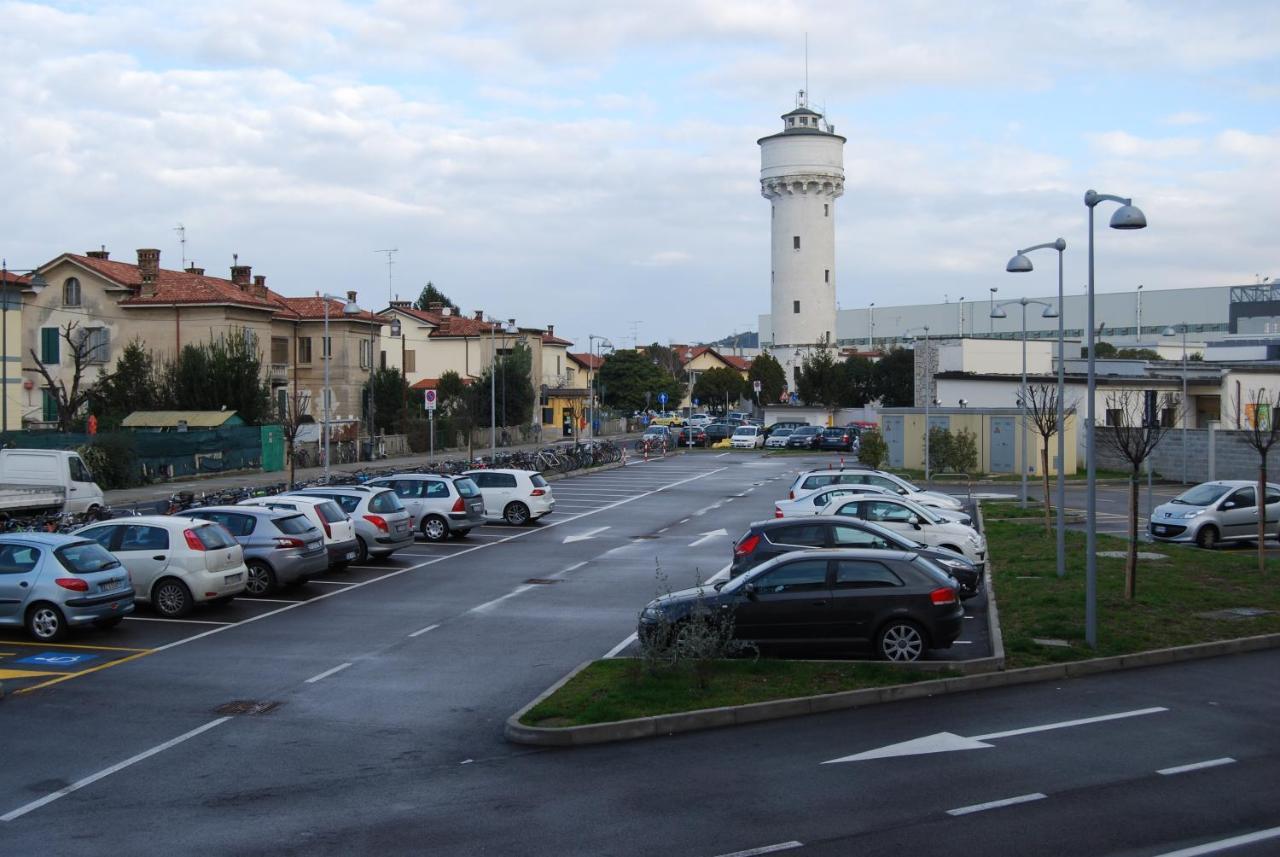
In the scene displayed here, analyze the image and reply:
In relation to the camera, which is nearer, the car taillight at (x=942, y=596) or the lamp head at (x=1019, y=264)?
the car taillight at (x=942, y=596)

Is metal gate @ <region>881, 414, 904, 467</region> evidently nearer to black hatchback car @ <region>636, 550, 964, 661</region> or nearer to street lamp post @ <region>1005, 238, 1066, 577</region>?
street lamp post @ <region>1005, 238, 1066, 577</region>

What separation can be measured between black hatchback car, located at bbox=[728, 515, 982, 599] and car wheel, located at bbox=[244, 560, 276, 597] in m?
8.05

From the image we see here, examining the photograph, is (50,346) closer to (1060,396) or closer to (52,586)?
(52,586)

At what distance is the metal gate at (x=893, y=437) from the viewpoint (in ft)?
180

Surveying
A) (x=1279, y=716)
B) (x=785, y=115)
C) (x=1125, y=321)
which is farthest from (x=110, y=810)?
(x=1125, y=321)

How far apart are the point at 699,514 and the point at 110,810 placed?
89.0ft

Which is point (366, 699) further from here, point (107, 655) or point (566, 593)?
point (566, 593)

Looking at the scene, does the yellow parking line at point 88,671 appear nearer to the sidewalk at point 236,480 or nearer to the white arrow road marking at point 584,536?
the white arrow road marking at point 584,536

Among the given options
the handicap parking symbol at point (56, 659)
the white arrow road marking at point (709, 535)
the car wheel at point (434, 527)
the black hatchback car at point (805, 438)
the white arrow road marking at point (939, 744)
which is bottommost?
the white arrow road marking at point (709, 535)

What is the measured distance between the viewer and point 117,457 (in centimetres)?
4159

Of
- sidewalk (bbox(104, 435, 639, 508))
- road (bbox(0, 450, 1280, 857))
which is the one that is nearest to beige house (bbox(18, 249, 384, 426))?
sidewalk (bbox(104, 435, 639, 508))

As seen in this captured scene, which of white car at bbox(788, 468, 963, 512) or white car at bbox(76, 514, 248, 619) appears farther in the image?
white car at bbox(788, 468, 963, 512)

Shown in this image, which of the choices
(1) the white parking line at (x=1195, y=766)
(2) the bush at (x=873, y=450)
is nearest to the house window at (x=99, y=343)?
(2) the bush at (x=873, y=450)

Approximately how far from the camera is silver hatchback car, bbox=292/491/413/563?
82.8ft
